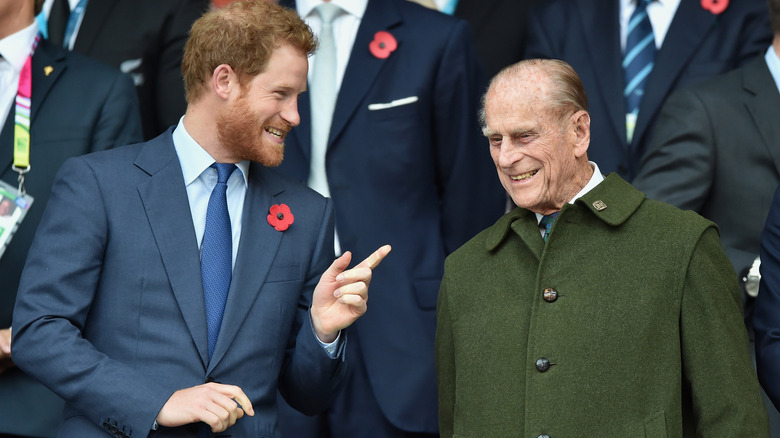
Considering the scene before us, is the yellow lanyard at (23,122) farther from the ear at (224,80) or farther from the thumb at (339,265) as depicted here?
the thumb at (339,265)

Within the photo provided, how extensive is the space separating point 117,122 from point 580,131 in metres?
1.69

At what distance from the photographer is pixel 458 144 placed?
4.37m

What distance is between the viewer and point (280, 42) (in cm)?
341

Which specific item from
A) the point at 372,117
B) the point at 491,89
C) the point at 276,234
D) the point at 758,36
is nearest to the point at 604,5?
the point at 758,36

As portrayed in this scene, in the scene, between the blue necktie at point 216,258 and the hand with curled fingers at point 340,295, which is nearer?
the hand with curled fingers at point 340,295

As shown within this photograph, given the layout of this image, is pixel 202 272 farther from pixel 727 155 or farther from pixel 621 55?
pixel 621 55

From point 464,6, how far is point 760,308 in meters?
2.13

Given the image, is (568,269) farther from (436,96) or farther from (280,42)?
(436,96)

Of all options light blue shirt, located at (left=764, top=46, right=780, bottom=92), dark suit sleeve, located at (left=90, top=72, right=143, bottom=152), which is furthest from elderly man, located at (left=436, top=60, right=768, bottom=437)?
dark suit sleeve, located at (left=90, top=72, right=143, bottom=152)

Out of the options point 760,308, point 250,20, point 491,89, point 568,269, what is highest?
point 250,20

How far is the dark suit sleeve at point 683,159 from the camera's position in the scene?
4.20 m

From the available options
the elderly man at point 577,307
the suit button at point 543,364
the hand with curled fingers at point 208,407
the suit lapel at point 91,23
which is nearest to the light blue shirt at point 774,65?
the elderly man at point 577,307

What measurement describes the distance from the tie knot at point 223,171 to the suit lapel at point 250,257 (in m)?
0.07

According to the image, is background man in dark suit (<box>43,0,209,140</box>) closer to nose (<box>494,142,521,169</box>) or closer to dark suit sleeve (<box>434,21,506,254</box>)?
dark suit sleeve (<box>434,21,506,254</box>)
